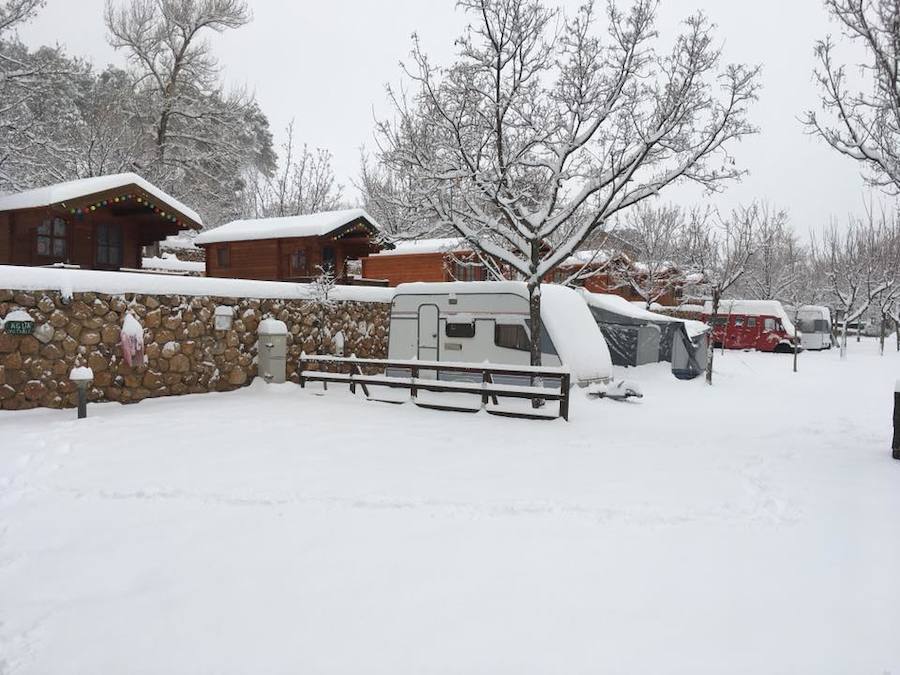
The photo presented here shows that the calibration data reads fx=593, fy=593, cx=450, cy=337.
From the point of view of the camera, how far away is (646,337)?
56.4 ft

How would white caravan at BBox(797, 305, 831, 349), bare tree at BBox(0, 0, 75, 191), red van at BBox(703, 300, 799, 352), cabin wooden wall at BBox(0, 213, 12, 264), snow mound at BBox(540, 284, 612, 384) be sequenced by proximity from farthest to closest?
white caravan at BBox(797, 305, 831, 349)
red van at BBox(703, 300, 799, 352)
bare tree at BBox(0, 0, 75, 191)
cabin wooden wall at BBox(0, 213, 12, 264)
snow mound at BBox(540, 284, 612, 384)

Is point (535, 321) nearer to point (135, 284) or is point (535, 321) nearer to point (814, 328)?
point (135, 284)

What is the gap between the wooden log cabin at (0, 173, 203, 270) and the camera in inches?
560

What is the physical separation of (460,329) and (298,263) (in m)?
9.11

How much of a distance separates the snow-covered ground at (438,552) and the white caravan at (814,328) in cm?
2852

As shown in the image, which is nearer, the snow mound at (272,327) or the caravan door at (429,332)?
the snow mound at (272,327)

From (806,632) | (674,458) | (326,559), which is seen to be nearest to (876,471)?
(674,458)

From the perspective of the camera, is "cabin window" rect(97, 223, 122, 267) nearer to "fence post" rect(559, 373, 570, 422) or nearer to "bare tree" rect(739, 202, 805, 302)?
"fence post" rect(559, 373, 570, 422)

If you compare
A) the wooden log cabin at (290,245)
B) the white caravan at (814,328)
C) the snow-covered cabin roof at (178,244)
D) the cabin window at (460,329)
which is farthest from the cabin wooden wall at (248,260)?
the white caravan at (814,328)

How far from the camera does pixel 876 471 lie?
682 cm

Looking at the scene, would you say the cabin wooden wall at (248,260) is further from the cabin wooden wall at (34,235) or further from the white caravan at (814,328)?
the white caravan at (814,328)

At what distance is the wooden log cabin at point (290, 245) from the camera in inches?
756

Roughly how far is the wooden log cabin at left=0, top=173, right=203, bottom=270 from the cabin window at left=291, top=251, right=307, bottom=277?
12.6 feet

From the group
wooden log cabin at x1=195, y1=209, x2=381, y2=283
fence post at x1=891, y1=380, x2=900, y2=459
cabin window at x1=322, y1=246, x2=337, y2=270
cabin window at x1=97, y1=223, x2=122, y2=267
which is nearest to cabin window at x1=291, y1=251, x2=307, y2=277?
wooden log cabin at x1=195, y1=209, x2=381, y2=283
